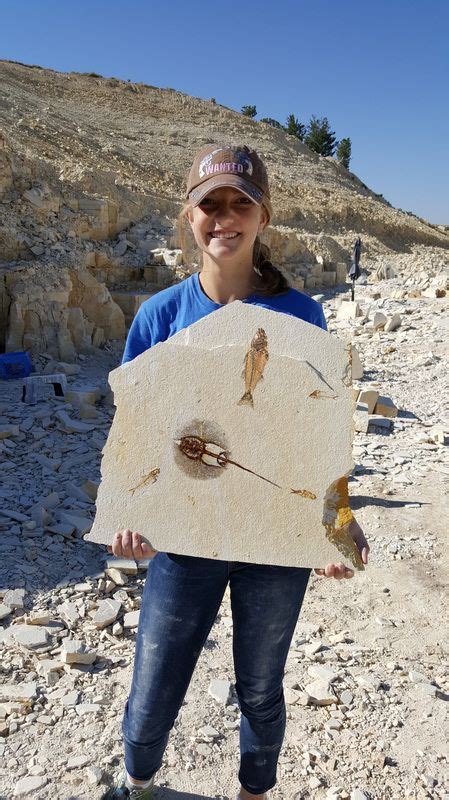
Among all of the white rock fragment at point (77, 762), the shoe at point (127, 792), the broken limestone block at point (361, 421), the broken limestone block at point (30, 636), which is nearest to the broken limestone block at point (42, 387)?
the broken limestone block at point (361, 421)

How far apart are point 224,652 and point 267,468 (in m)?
1.84

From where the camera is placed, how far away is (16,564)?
372 centimetres

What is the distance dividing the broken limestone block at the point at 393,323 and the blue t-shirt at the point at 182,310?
9.60 metres

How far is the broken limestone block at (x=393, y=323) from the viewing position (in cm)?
1083

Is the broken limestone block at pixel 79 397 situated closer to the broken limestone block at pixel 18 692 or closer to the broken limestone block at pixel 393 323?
the broken limestone block at pixel 18 692

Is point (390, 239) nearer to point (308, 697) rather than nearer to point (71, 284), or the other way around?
point (71, 284)

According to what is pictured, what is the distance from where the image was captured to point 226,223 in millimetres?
1540

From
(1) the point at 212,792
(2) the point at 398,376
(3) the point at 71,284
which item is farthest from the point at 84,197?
(1) the point at 212,792

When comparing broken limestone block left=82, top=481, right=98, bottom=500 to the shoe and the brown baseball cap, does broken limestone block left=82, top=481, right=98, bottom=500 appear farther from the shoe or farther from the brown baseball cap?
the brown baseball cap

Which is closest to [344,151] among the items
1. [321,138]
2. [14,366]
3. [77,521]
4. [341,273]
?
[321,138]

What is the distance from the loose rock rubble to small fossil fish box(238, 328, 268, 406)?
61.3 inches

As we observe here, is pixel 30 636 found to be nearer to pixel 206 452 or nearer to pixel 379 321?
pixel 206 452

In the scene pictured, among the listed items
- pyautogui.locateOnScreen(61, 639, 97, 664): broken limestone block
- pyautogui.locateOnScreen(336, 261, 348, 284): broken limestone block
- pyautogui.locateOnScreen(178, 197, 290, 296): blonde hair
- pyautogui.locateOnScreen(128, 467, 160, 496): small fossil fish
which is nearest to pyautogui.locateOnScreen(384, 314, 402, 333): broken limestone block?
pyautogui.locateOnScreen(336, 261, 348, 284): broken limestone block

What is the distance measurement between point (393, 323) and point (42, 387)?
6.56 meters
